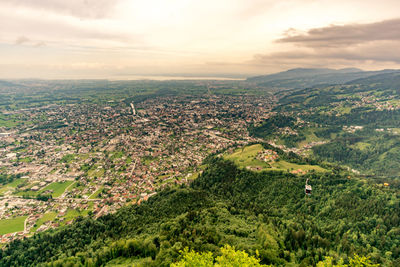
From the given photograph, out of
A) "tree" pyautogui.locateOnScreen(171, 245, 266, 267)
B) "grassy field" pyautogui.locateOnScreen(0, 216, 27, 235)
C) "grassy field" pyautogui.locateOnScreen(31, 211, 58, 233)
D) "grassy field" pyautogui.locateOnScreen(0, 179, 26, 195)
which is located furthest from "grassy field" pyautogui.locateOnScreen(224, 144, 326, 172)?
"grassy field" pyautogui.locateOnScreen(0, 179, 26, 195)

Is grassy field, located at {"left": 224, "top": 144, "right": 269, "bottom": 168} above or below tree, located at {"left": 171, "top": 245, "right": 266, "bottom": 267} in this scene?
below

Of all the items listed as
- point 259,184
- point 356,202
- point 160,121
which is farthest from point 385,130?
point 160,121

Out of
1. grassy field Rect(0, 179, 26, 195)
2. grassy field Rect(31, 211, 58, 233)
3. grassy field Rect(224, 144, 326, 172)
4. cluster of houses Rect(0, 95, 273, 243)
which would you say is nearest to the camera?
grassy field Rect(31, 211, 58, 233)

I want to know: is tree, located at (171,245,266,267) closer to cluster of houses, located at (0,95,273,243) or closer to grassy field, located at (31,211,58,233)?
cluster of houses, located at (0,95,273,243)

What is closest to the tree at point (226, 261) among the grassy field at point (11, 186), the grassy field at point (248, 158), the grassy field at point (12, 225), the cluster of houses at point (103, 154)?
the cluster of houses at point (103, 154)

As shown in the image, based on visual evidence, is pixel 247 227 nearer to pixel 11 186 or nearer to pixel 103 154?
pixel 103 154

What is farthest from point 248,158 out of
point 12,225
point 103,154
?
point 12,225

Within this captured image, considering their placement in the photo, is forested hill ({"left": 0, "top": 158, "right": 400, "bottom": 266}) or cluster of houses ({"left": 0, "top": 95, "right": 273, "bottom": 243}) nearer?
forested hill ({"left": 0, "top": 158, "right": 400, "bottom": 266})
